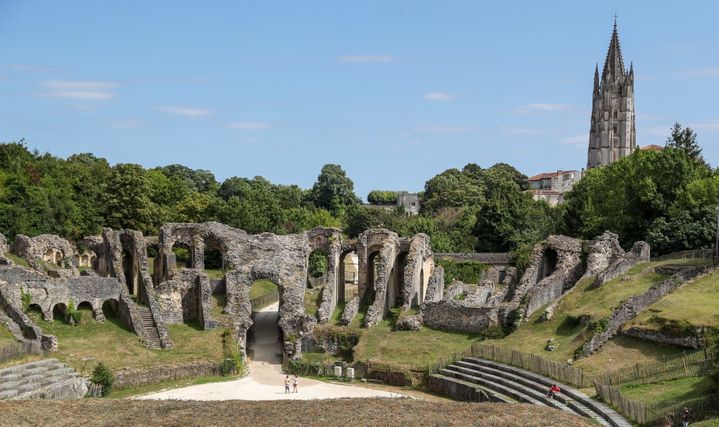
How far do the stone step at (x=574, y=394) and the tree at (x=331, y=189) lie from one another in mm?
96674

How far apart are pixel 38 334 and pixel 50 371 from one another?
158 inches

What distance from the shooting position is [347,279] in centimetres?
9288

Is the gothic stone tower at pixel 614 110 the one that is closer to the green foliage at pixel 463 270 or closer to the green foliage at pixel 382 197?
the green foliage at pixel 382 197

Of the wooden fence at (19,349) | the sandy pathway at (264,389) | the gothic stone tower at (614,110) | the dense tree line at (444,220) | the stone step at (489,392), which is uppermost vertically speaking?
the gothic stone tower at (614,110)

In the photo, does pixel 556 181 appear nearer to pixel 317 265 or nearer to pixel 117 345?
pixel 317 265

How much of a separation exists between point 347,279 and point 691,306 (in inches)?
2045

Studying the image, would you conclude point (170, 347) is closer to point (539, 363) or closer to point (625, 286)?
point (539, 363)

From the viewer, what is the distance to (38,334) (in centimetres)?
4769

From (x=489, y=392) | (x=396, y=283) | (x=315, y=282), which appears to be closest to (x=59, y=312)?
(x=396, y=283)

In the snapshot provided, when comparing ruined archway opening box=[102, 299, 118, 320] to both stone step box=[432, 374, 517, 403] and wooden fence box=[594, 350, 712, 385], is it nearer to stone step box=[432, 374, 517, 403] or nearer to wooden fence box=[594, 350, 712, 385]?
stone step box=[432, 374, 517, 403]

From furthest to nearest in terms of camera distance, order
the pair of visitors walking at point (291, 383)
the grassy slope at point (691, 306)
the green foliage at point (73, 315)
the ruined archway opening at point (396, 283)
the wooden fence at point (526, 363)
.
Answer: the ruined archway opening at point (396, 283) < the green foliage at point (73, 315) < the pair of visitors walking at point (291, 383) < the grassy slope at point (691, 306) < the wooden fence at point (526, 363)

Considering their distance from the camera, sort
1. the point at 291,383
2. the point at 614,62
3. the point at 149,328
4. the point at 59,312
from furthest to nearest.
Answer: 1. the point at 614,62
2. the point at 59,312
3. the point at 149,328
4. the point at 291,383

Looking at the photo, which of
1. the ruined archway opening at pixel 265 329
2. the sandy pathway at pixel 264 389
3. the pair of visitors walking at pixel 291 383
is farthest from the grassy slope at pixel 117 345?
the pair of visitors walking at pixel 291 383

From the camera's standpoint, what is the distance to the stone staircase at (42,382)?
4103 cm
